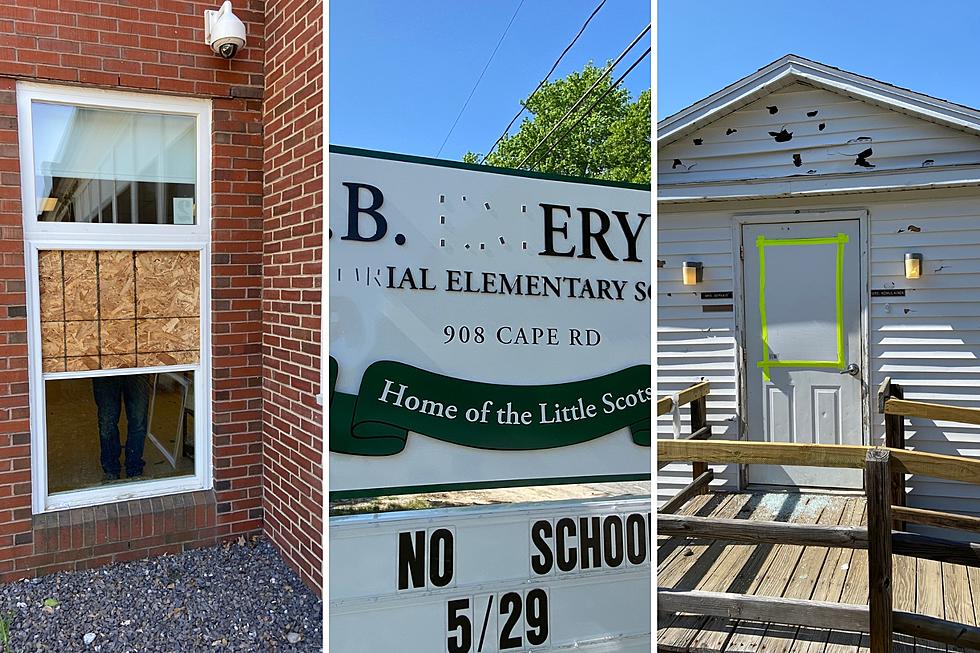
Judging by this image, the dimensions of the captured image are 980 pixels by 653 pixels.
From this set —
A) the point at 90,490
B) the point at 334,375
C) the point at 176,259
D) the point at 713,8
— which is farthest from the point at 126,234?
the point at 713,8

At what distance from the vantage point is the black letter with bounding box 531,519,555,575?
3.53ft

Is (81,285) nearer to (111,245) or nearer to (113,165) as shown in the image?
(111,245)

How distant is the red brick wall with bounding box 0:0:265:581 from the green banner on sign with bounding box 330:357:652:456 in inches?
125

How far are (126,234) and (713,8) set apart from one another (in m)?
3.69

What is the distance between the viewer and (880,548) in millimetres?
2443

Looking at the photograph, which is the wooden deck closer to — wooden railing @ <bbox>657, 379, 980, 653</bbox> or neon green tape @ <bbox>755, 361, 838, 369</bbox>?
wooden railing @ <bbox>657, 379, 980, 653</bbox>

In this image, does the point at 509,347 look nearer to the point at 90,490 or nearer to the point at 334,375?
the point at 334,375

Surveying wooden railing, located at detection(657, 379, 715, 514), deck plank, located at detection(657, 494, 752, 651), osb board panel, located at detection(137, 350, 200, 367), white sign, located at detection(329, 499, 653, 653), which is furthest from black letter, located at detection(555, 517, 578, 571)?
wooden railing, located at detection(657, 379, 715, 514)

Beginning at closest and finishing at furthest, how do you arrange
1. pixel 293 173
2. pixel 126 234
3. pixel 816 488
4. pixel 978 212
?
pixel 293 173, pixel 126 234, pixel 978 212, pixel 816 488

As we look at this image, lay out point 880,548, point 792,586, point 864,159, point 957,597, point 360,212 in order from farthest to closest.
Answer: point 864,159, point 792,586, point 957,597, point 880,548, point 360,212

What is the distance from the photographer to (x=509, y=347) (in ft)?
3.31

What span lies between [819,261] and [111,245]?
4.17 metres

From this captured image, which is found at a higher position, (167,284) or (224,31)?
(224,31)

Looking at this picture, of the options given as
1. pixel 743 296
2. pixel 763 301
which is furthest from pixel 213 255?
pixel 763 301
